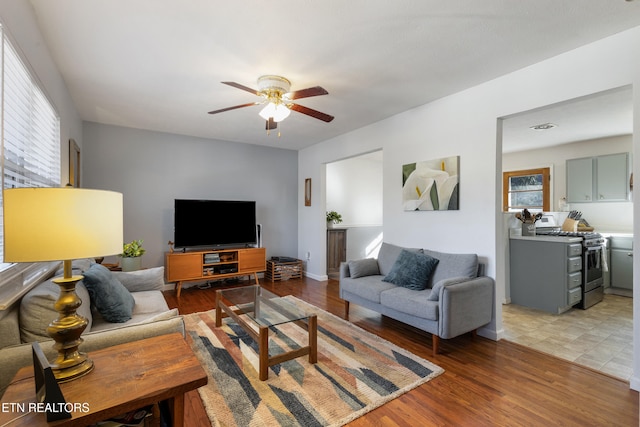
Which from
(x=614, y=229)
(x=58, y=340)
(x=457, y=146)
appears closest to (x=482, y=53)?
(x=457, y=146)

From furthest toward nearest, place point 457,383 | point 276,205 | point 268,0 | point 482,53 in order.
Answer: point 276,205, point 482,53, point 457,383, point 268,0

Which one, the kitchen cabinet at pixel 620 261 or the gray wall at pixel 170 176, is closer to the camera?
the kitchen cabinet at pixel 620 261

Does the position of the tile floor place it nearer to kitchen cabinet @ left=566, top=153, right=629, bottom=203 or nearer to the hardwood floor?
the hardwood floor

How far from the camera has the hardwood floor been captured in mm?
1767

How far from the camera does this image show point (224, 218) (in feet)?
16.2

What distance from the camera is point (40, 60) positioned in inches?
85.2

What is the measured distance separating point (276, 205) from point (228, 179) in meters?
1.04

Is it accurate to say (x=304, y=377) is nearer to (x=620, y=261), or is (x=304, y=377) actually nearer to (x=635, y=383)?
(x=635, y=383)

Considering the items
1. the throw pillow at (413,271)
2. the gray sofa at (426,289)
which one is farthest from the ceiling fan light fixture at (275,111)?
the throw pillow at (413,271)

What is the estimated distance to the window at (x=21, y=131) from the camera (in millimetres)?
1543

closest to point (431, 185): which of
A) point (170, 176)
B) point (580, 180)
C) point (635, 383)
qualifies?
point (635, 383)

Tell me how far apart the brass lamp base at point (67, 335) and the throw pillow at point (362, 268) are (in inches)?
104

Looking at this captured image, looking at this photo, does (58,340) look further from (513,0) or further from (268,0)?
(513,0)

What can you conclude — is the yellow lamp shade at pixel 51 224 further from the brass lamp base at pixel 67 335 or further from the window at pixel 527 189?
the window at pixel 527 189
